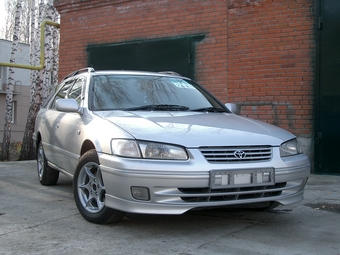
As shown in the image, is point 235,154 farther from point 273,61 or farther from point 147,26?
point 147,26

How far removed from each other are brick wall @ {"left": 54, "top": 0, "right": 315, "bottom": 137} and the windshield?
2912 millimetres

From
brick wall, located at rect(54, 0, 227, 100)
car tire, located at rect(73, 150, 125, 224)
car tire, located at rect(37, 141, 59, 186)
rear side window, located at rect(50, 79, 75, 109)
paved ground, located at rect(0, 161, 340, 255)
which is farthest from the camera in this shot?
brick wall, located at rect(54, 0, 227, 100)

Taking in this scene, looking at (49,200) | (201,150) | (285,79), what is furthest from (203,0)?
(201,150)

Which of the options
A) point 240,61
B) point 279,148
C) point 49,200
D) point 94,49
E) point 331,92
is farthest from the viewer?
point 94,49

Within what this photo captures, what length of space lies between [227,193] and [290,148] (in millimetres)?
945

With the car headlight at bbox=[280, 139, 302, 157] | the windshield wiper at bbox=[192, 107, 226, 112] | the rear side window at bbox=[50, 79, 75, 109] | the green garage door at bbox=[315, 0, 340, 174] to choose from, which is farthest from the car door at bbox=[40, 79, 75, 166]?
the green garage door at bbox=[315, 0, 340, 174]

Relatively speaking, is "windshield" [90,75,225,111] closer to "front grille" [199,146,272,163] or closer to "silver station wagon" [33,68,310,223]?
"silver station wagon" [33,68,310,223]

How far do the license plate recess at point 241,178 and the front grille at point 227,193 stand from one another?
2.7 inches

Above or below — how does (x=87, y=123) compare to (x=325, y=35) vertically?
below

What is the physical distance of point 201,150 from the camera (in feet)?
13.0

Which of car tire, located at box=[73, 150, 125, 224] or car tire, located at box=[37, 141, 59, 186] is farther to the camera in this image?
car tire, located at box=[37, 141, 59, 186]

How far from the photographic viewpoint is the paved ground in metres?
3.72

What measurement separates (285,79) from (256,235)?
4.73 metres

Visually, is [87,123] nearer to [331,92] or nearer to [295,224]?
[295,224]
